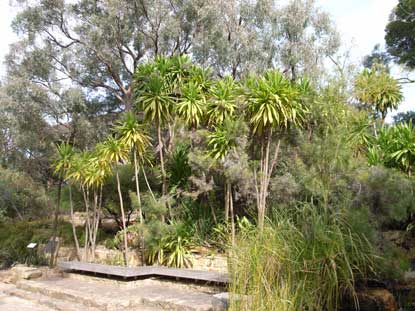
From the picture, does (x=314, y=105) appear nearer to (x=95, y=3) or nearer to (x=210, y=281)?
(x=210, y=281)

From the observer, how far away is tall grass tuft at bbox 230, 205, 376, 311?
175 inches

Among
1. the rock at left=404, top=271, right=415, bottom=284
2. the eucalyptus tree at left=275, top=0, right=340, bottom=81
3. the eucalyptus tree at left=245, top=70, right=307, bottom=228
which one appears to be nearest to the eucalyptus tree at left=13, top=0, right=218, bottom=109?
the eucalyptus tree at left=275, top=0, right=340, bottom=81

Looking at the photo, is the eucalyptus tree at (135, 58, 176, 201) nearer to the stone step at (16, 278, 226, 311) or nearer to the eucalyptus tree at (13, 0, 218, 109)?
the stone step at (16, 278, 226, 311)

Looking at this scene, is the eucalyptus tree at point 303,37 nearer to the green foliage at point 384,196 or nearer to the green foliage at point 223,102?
the green foliage at point 223,102

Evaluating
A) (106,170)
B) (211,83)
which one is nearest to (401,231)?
(211,83)

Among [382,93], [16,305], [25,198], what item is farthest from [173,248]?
[382,93]

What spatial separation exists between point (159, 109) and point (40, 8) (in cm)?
855

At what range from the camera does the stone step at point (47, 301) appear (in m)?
7.26

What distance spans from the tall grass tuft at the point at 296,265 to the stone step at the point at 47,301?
3.57m

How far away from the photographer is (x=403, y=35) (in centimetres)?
2056

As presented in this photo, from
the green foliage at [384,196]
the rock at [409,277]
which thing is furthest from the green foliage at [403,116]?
the rock at [409,277]

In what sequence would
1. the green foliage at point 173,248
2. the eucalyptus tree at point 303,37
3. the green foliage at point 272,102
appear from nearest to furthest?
1. the green foliage at point 272,102
2. the green foliage at point 173,248
3. the eucalyptus tree at point 303,37

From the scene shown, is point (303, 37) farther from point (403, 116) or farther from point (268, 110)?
point (268, 110)

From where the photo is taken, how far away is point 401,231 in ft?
34.7
